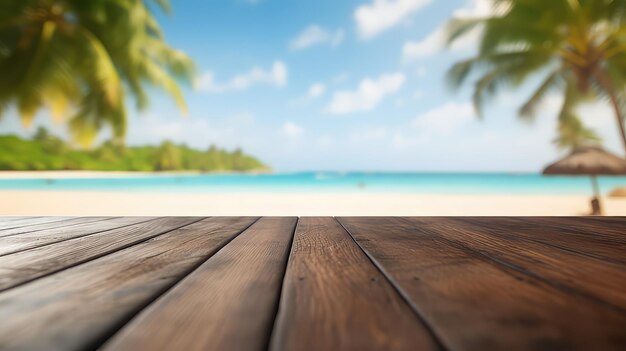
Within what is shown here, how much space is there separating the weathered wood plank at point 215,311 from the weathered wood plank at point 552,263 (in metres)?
0.53

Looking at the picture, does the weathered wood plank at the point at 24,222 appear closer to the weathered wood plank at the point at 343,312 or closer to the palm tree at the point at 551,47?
the weathered wood plank at the point at 343,312

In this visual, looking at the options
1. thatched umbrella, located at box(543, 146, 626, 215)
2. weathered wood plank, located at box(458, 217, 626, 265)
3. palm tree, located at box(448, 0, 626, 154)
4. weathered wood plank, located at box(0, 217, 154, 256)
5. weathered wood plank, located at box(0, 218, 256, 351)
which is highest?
palm tree, located at box(448, 0, 626, 154)

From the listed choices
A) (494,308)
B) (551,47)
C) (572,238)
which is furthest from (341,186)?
(494,308)

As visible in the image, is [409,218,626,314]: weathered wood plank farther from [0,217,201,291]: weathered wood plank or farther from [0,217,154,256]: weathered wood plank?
[0,217,154,256]: weathered wood plank

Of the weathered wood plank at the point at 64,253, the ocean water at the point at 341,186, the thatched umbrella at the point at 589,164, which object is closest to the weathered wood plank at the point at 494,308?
the weathered wood plank at the point at 64,253

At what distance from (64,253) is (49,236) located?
344 mm

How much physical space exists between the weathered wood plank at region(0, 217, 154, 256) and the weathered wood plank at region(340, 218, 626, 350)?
1017 millimetres

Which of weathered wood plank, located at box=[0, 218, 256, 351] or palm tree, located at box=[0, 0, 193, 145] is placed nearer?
weathered wood plank, located at box=[0, 218, 256, 351]

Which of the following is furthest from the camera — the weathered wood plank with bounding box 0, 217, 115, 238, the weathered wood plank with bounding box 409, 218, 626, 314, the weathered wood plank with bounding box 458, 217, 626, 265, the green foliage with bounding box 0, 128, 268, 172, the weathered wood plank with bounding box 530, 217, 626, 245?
the green foliage with bounding box 0, 128, 268, 172

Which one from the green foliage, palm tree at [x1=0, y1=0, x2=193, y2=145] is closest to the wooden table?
palm tree at [x1=0, y1=0, x2=193, y2=145]

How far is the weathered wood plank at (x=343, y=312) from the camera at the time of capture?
1.27 ft

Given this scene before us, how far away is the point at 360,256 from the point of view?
2.62 ft

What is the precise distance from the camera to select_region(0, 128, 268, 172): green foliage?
2626 centimetres

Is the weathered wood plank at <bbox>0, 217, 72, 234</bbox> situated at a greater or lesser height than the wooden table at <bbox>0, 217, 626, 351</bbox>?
greater
